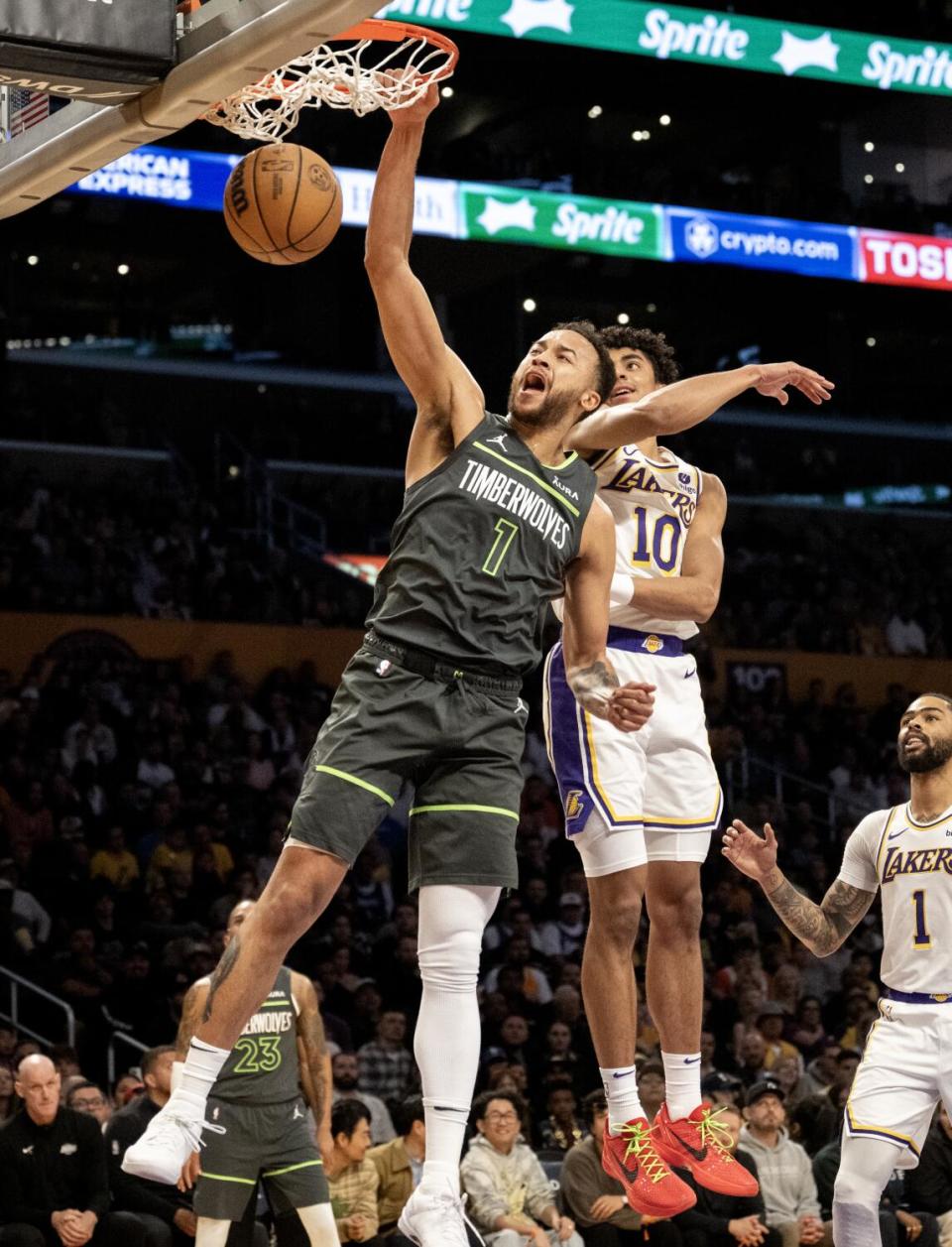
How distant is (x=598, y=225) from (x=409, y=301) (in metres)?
13.3

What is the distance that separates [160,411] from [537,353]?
70.8ft

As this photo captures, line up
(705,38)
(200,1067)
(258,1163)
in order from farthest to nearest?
(705,38) < (258,1163) < (200,1067)

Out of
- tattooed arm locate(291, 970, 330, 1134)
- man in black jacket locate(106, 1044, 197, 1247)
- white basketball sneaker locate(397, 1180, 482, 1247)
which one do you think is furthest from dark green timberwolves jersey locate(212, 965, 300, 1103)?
white basketball sneaker locate(397, 1180, 482, 1247)

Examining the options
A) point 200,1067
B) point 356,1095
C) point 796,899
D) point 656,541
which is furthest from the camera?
point 356,1095

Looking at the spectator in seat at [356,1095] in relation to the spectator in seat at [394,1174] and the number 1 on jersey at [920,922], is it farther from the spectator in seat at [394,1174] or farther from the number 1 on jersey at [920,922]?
the number 1 on jersey at [920,922]

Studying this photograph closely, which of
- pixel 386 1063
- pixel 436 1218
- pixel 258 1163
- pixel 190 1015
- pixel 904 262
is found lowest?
pixel 386 1063

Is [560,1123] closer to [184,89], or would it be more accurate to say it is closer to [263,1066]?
[263,1066]

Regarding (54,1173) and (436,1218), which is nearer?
(436,1218)

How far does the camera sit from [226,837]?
642 inches

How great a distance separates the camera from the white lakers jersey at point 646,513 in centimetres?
661

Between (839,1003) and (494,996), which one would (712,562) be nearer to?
(494,996)

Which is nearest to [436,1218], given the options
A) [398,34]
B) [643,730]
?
[643,730]

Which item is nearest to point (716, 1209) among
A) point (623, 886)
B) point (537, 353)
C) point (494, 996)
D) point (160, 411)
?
point (494, 996)

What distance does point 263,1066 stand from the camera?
9609 mm
